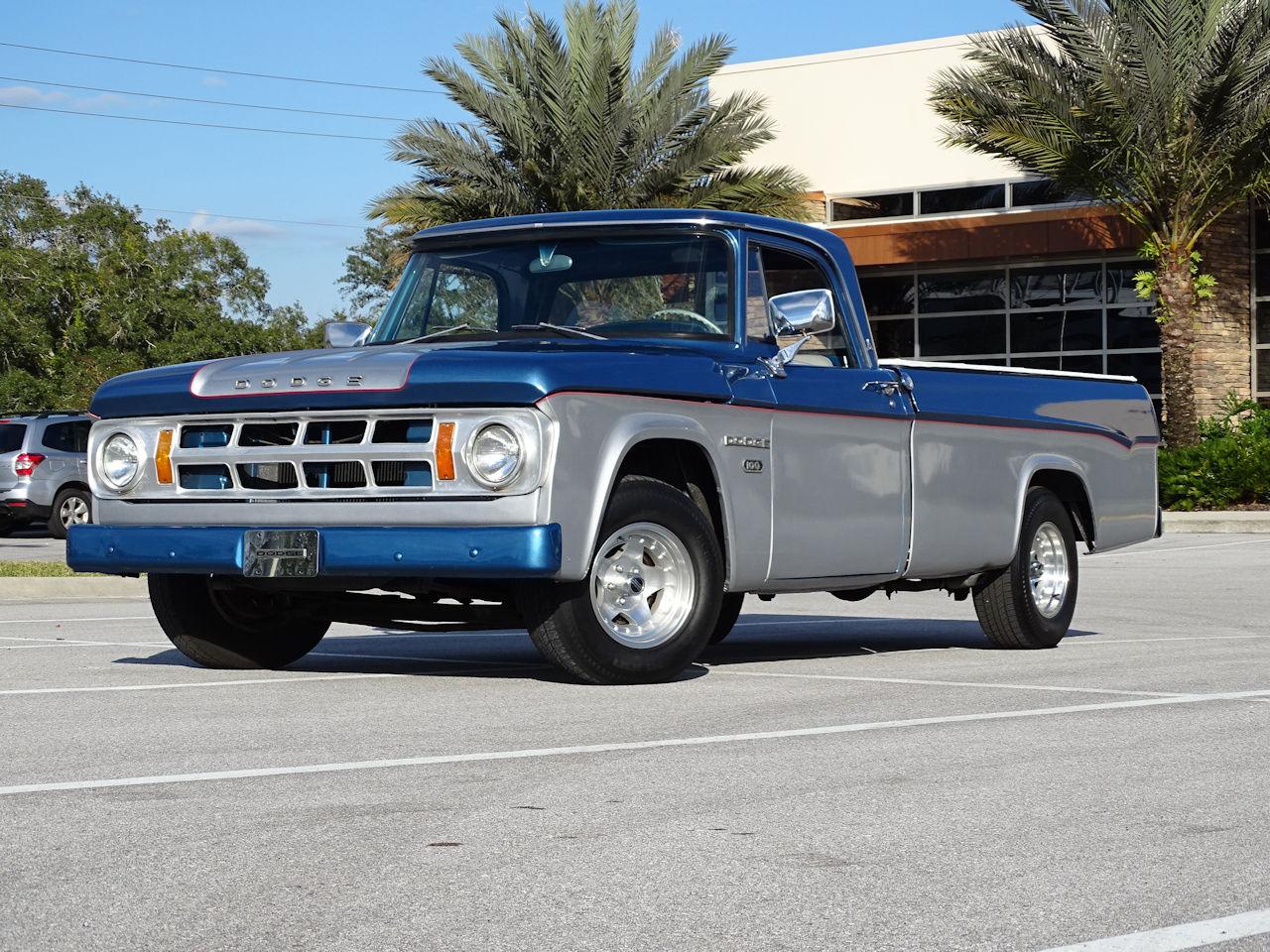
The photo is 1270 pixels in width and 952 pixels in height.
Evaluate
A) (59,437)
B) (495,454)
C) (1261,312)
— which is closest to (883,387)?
(495,454)

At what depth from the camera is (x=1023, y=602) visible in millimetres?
10367

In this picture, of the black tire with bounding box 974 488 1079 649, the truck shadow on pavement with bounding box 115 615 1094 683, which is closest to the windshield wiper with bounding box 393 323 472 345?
the truck shadow on pavement with bounding box 115 615 1094 683

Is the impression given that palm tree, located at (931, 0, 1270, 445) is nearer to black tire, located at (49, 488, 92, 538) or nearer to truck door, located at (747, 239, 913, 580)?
black tire, located at (49, 488, 92, 538)

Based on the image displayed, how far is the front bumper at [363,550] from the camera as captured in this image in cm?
738

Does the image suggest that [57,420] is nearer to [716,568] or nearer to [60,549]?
[60,549]

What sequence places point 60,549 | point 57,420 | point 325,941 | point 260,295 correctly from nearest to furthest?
point 325,941 < point 60,549 < point 57,420 < point 260,295

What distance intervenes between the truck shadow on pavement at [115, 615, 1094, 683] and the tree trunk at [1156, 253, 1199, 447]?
18127 millimetres

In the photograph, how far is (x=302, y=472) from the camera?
7859 millimetres

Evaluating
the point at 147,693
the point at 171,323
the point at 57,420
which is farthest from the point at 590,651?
the point at 171,323

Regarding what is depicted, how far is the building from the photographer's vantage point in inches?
1388

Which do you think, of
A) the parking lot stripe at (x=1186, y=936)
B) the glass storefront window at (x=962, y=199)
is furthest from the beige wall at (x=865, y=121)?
the parking lot stripe at (x=1186, y=936)

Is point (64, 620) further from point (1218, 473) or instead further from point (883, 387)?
point (1218, 473)

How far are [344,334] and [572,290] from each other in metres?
1.28

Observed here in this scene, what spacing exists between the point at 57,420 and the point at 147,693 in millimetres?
20876
